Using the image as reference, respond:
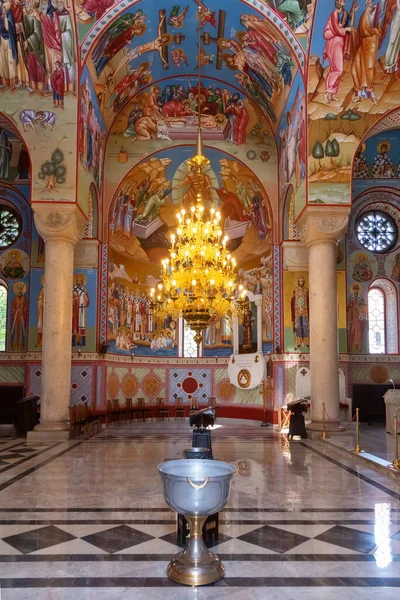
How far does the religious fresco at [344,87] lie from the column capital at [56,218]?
6.02m

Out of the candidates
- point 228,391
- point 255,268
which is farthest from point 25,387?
point 255,268

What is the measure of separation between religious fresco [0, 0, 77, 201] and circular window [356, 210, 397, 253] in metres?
10.9

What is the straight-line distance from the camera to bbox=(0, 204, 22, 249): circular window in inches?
779

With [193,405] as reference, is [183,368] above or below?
above

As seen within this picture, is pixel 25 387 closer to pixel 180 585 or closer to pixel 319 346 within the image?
pixel 319 346

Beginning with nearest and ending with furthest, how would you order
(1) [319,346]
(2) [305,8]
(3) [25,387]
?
(2) [305,8], (1) [319,346], (3) [25,387]

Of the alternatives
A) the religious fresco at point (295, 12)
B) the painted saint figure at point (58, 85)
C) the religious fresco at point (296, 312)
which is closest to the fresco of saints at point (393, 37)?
the religious fresco at point (295, 12)

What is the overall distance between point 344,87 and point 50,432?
36.4 feet

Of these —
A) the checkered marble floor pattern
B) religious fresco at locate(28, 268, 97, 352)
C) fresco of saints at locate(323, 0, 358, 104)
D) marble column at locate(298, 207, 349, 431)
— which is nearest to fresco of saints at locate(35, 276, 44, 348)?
religious fresco at locate(28, 268, 97, 352)

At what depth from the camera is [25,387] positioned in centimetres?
1861

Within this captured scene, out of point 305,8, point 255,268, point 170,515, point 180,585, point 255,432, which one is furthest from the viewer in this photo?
point 255,268

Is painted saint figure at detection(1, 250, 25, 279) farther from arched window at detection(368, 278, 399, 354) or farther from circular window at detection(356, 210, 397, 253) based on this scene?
arched window at detection(368, 278, 399, 354)

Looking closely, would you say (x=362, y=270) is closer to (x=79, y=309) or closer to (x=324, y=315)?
(x=324, y=315)

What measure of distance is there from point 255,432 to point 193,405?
14.3 ft
